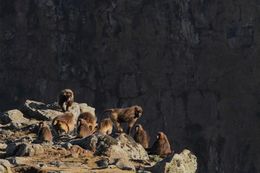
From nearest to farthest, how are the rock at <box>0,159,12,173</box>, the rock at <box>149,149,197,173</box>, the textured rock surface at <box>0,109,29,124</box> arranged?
the rock at <box>0,159,12,173</box> → the rock at <box>149,149,197,173</box> → the textured rock surface at <box>0,109,29,124</box>

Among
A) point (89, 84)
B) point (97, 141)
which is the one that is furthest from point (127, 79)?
point (97, 141)

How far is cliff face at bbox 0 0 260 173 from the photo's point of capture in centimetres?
14062

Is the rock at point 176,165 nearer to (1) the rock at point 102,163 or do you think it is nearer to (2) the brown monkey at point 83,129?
(1) the rock at point 102,163

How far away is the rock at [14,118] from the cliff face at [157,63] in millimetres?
93457

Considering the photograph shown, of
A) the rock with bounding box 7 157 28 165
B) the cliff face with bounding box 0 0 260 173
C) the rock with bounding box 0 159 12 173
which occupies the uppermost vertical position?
the rock with bounding box 0 159 12 173

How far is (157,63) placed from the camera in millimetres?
147750

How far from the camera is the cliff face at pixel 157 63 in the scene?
461 ft

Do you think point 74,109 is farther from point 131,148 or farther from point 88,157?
point 88,157

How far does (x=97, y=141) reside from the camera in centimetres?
3212

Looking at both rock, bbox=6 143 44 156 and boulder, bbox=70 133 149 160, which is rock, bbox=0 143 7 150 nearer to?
rock, bbox=6 143 44 156

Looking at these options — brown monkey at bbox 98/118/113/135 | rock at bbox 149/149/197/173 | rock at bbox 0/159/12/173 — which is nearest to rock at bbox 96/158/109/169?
rock at bbox 149/149/197/173

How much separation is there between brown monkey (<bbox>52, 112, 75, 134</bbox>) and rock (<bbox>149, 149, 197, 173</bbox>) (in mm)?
11187

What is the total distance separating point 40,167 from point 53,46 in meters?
129

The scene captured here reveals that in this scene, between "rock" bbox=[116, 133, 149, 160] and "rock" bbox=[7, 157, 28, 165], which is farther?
"rock" bbox=[116, 133, 149, 160]
